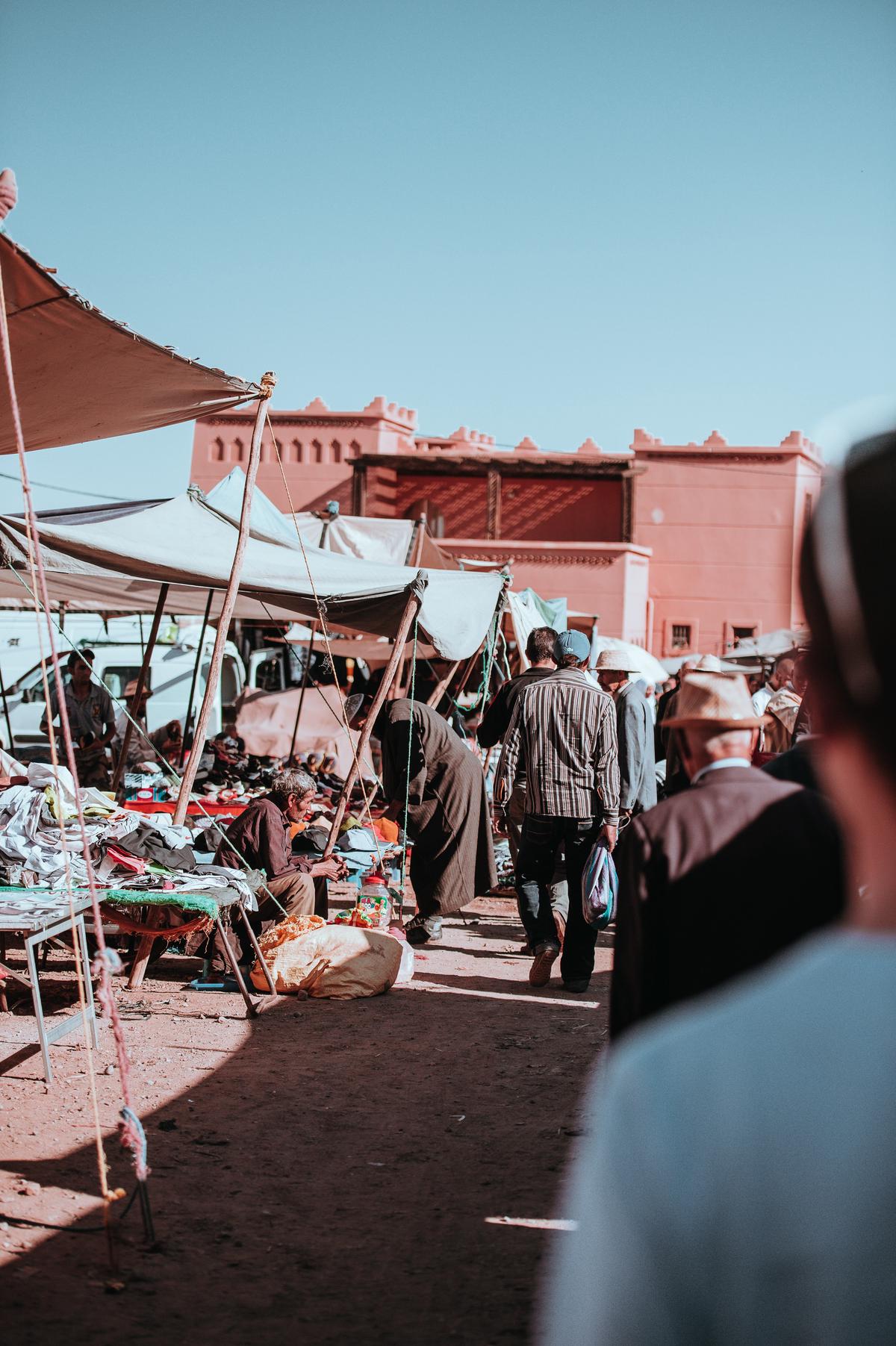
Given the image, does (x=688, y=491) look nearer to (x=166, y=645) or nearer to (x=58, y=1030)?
(x=166, y=645)

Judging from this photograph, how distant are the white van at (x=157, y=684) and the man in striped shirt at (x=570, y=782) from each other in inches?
343

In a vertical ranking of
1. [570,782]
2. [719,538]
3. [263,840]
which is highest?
[719,538]

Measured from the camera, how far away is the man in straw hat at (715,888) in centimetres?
233

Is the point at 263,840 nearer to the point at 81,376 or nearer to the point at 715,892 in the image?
the point at 81,376

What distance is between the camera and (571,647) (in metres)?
6.84

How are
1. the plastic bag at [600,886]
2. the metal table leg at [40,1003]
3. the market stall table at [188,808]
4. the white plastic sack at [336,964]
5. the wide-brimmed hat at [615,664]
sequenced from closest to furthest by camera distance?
1. the metal table leg at [40,1003]
2. the plastic bag at [600,886]
3. the white plastic sack at [336,964]
4. the wide-brimmed hat at [615,664]
5. the market stall table at [188,808]

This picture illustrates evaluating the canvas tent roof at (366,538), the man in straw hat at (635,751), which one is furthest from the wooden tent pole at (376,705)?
the canvas tent roof at (366,538)

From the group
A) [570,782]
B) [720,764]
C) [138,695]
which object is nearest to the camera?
[720,764]

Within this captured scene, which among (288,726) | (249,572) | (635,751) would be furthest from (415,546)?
(635,751)

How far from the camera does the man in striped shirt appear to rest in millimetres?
6500

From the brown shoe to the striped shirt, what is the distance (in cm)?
77

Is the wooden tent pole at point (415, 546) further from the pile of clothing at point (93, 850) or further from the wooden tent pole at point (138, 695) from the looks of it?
the pile of clothing at point (93, 850)

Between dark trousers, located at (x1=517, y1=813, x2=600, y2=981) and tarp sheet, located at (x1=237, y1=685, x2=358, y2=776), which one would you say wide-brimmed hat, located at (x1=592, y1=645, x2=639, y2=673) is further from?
tarp sheet, located at (x1=237, y1=685, x2=358, y2=776)

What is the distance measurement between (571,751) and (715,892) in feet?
13.5
